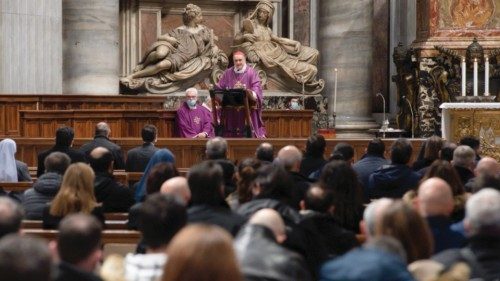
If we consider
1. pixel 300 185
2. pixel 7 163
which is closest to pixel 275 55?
pixel 7 163

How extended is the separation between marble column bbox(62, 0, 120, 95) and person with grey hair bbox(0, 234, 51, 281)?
16231 millimetres

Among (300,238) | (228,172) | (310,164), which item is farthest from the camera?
(310,164)

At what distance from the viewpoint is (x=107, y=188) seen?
950 cm

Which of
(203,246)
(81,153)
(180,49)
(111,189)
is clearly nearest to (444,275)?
(203,246)

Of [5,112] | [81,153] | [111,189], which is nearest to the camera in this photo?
[111,189]

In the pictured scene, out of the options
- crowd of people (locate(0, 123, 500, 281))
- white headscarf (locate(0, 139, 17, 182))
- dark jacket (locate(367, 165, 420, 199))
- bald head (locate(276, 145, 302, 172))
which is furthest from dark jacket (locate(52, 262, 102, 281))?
white headscarf (locate(0, 139, 17, 182))

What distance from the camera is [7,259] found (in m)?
3.99

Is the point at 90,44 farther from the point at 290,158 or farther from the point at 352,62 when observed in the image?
the point at 290,158

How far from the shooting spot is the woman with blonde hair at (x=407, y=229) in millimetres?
5395

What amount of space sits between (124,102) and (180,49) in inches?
86.2

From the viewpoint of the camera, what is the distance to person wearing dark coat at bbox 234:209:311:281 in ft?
16.8

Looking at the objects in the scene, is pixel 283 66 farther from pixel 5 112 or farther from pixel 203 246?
pixel 203 246

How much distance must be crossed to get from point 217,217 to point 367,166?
4.77 m

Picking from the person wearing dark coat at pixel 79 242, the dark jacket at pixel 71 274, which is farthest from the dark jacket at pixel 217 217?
the dark jacket at pixel 71 274
